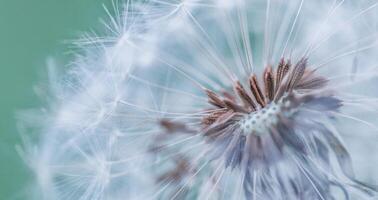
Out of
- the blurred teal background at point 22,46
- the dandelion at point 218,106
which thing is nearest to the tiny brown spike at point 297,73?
the dandelion at point 218,106

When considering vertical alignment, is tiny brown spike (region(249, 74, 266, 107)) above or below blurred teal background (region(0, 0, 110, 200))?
below

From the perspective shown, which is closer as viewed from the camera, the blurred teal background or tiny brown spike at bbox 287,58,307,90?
tiny brown spike at bbox 287,58,307,90

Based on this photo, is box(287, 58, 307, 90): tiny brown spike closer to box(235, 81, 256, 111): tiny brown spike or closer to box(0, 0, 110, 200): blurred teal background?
box(235, 81, 256, 111): tiny brown spike

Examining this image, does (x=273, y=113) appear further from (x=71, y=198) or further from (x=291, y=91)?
(x=71, y=198)

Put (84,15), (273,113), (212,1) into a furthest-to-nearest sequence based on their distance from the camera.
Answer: (84,15) → (212,1) → (273,113)

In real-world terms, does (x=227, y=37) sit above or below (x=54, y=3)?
below

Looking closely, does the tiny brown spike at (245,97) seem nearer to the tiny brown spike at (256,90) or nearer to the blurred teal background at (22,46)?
the tiny brown spike at (256,90)

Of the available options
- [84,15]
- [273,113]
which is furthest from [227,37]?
[84,15]

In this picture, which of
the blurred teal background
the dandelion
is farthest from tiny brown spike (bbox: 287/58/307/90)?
the blurred teal background
